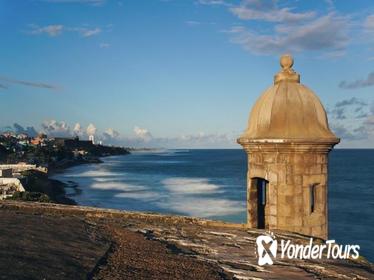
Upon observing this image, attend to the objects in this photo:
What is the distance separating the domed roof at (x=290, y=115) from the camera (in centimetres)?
629

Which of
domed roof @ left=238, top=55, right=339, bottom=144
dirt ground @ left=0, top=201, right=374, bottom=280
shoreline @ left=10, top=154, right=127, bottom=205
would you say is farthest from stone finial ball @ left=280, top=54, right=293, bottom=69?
shoreline @ left=10, top=154, right=127, bottom=205

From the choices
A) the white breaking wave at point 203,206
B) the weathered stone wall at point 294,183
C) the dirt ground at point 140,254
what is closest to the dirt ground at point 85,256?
the dirt ground at point 140,254

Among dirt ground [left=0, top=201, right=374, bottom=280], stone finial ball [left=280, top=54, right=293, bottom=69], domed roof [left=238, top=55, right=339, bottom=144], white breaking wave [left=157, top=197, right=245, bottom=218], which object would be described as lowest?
white breaking wave [left=157, top=197, right=245, bottom=218]

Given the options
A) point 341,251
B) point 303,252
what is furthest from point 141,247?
point 341,251

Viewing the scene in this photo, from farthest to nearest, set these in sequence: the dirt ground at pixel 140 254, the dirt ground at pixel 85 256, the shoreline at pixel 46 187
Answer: the shoreline at pixel 46 187, the dirt ground at pixel 140 254, the dirt ground at pixel 85 256

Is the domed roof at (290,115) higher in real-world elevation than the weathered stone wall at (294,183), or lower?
higher

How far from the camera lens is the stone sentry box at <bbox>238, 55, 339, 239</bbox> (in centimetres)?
630

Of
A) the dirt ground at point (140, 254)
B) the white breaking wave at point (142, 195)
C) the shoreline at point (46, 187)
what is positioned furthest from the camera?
the white breaking wave at point (142, 195)

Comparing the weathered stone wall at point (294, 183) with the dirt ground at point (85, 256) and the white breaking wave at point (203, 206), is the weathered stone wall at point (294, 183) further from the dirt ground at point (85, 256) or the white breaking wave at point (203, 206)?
the white breaking wave at point (203, 206)

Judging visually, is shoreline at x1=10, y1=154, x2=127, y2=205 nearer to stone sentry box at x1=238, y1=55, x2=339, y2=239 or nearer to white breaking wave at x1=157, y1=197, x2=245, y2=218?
white breaking wave at x1=157, y1=197, x2=245, y2=218

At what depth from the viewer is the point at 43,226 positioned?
220 inches

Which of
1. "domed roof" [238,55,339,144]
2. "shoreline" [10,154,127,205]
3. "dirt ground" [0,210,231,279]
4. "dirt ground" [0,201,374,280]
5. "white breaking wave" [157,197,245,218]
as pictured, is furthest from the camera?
"white breaking wave" [157,197,245,218]

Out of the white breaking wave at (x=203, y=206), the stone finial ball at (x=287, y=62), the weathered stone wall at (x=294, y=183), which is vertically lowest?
the white breaking wave at (x=203, y=206)

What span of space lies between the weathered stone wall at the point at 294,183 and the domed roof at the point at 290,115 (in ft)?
0.52
